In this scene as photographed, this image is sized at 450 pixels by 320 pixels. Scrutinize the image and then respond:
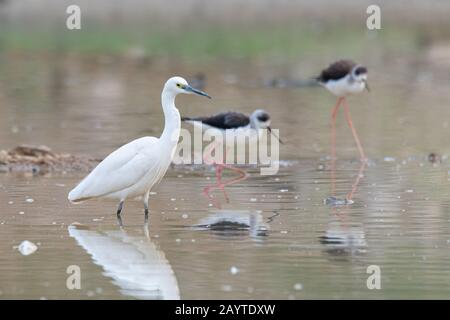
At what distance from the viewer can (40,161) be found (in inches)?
666

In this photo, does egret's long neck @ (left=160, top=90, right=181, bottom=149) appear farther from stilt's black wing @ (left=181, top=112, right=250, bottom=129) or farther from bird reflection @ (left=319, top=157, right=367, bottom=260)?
stilt's black wing @ (left=181, top=112, right=250, bottom=129)

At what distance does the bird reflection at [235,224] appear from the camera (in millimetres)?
12219

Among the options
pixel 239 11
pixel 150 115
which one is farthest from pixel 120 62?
pixel 239 11

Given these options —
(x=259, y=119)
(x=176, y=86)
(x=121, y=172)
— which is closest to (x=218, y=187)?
(x=259, y=119)

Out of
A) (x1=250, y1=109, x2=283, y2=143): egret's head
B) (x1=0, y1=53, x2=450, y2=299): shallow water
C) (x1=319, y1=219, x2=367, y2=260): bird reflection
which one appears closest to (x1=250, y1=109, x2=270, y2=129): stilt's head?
(x1=250, y1=109, x2=283, y2=143): egret's head

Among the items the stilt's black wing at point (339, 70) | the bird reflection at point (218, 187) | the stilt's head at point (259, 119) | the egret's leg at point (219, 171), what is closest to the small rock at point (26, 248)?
the bird reflection at point (218, 187)

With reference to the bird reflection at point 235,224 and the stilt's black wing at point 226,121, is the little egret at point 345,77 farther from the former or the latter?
the bird reflection at point 235,224

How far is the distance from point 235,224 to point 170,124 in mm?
1298

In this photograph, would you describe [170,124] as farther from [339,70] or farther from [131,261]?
[339,70]

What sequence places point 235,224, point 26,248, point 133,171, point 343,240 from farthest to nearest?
point 133,171 < point 235,224 < point 343,240 < point 26,248

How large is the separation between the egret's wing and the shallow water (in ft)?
1.09

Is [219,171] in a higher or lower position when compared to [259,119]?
lower

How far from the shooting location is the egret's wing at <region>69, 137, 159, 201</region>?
42.4 feet

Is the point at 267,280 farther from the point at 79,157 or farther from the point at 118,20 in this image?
the point at 118,20
